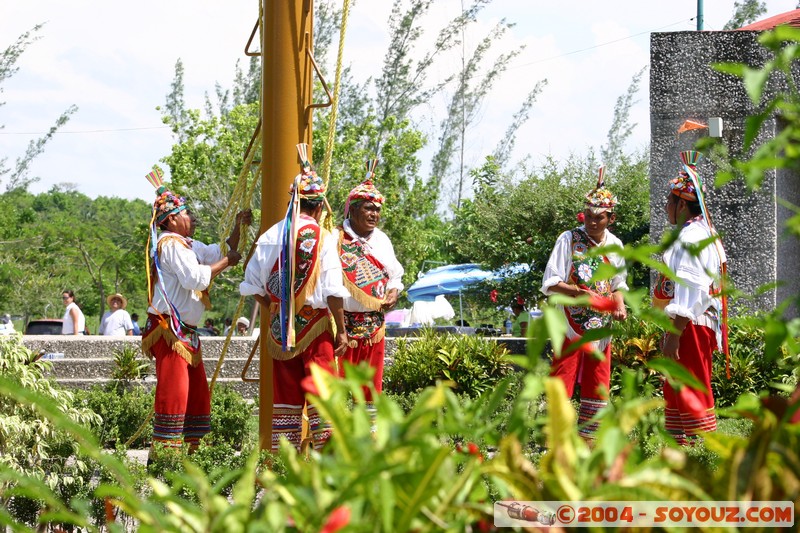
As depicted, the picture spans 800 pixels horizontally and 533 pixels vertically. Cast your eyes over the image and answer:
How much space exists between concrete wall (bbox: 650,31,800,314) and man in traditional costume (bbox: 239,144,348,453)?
19.3ft

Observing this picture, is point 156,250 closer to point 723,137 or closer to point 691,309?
point 691,309

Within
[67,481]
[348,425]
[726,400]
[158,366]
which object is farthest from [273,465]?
[726,400]

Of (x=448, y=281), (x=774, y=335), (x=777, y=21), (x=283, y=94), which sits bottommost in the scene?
(x=774, y=335)

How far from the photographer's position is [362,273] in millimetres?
6832

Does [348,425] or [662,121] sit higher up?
[662,121]

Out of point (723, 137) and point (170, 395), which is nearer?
point (170, 395)

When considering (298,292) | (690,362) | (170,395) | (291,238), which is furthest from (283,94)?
(690,362)

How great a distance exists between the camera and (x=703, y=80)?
436 inches

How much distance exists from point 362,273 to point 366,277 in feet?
0.13

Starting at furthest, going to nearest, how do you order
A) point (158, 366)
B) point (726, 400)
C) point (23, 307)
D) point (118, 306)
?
point (23, 307) → point (118, 306) → point (726, 400) → point (158, 366)

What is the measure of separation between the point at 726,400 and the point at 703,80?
384 cm

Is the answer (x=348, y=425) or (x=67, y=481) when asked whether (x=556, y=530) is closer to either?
(x=348, y=425)

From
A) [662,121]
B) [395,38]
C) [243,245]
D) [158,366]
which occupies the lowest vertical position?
[158,366]

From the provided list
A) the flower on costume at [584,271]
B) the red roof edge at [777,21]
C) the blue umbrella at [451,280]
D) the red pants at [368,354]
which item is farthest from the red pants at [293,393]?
the blue umbrella at [451,280]
